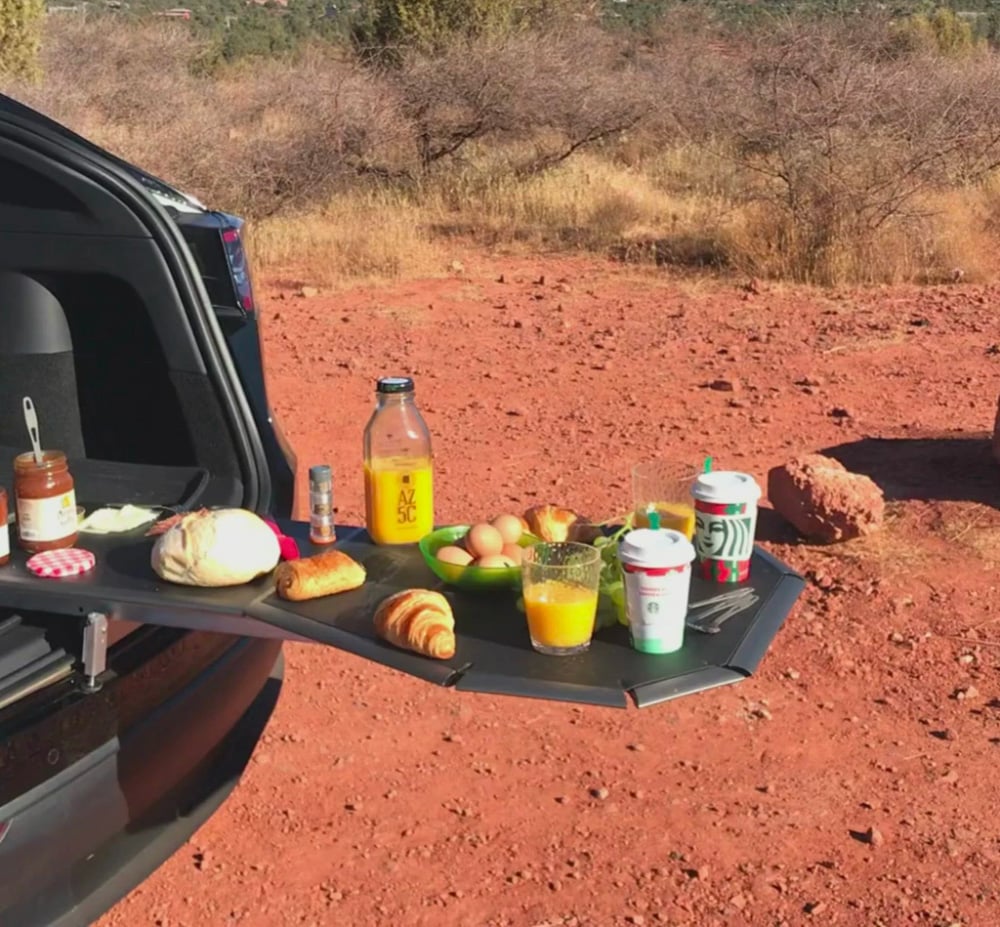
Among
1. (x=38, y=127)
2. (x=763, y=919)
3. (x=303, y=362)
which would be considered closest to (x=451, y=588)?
(x=763, y=919)

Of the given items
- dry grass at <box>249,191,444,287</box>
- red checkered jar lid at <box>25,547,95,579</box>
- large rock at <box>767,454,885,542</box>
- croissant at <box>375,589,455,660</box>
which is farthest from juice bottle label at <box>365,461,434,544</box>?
dry grass at <box>249,191,444,287</box>

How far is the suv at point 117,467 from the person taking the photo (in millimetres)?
1952

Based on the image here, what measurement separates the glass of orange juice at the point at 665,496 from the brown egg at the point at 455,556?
0.33 m

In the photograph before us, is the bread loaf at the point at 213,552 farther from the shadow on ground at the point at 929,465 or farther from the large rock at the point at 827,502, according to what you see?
the shadow on ground at the point at 929,465

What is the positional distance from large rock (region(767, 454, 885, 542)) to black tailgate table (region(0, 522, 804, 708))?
238 centimetres

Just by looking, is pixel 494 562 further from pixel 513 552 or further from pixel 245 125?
pixel 245 125

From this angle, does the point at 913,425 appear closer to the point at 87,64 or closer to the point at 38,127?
the point at 38,127

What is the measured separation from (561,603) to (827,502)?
2890mm

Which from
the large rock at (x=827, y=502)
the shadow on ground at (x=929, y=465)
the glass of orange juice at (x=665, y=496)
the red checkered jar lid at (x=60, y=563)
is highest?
the glass of orange juice at (x=665, y=496)

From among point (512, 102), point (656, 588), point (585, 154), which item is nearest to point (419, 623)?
point (656, 588)

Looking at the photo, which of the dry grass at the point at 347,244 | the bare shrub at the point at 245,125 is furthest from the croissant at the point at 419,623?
the bare shrub at the point at 245,125

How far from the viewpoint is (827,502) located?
4.65m

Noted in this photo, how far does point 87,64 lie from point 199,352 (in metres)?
15.7

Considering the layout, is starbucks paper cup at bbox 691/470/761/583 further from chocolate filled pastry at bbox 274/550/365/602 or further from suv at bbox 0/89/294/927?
suv at bbox 0/89/294/927
